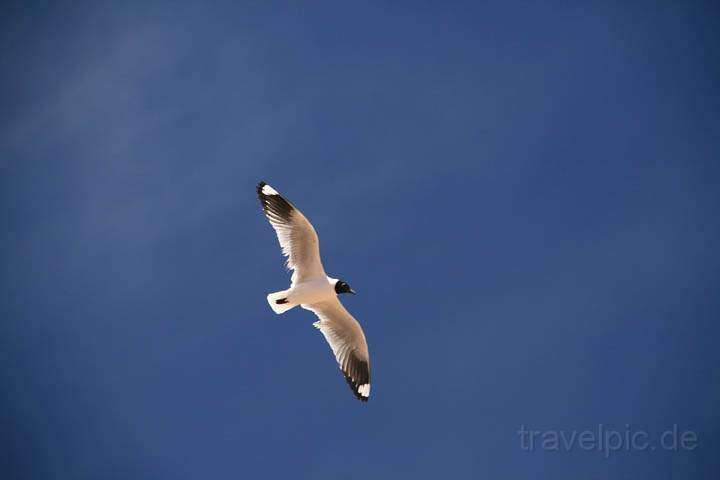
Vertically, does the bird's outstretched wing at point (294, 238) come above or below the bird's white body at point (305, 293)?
above

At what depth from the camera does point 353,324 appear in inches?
475

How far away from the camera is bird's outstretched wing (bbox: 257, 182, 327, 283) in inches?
459

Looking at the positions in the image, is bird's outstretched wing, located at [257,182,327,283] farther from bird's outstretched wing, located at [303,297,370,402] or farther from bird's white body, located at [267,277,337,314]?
bird's outstretched wing, located at [303,297,370,402]

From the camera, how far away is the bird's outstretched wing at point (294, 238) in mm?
11648

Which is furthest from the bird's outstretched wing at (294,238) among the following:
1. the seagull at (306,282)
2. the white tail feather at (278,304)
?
the white tail feather at (278,304)

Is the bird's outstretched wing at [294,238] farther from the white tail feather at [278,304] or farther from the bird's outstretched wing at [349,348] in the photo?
the bird's outstretched wing at [349,348]

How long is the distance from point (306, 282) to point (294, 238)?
0.64 m

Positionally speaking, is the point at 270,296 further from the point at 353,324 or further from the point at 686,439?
the point at 686,439

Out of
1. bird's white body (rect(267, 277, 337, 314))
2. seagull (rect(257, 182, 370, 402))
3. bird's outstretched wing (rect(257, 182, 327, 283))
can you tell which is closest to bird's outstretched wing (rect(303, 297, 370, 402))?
seagull (rect(257, 182, 370, 402))

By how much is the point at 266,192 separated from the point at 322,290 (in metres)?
1.64

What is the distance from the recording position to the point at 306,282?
11664 mm

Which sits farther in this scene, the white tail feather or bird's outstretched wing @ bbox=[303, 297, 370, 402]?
bird's outstretched wing @ bbox=[303, 297, 370, 402]

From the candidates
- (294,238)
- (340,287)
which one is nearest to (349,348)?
(340,287)

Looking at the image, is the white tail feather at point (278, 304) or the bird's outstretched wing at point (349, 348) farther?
the bird's outstretched wing at point (349, 348)
